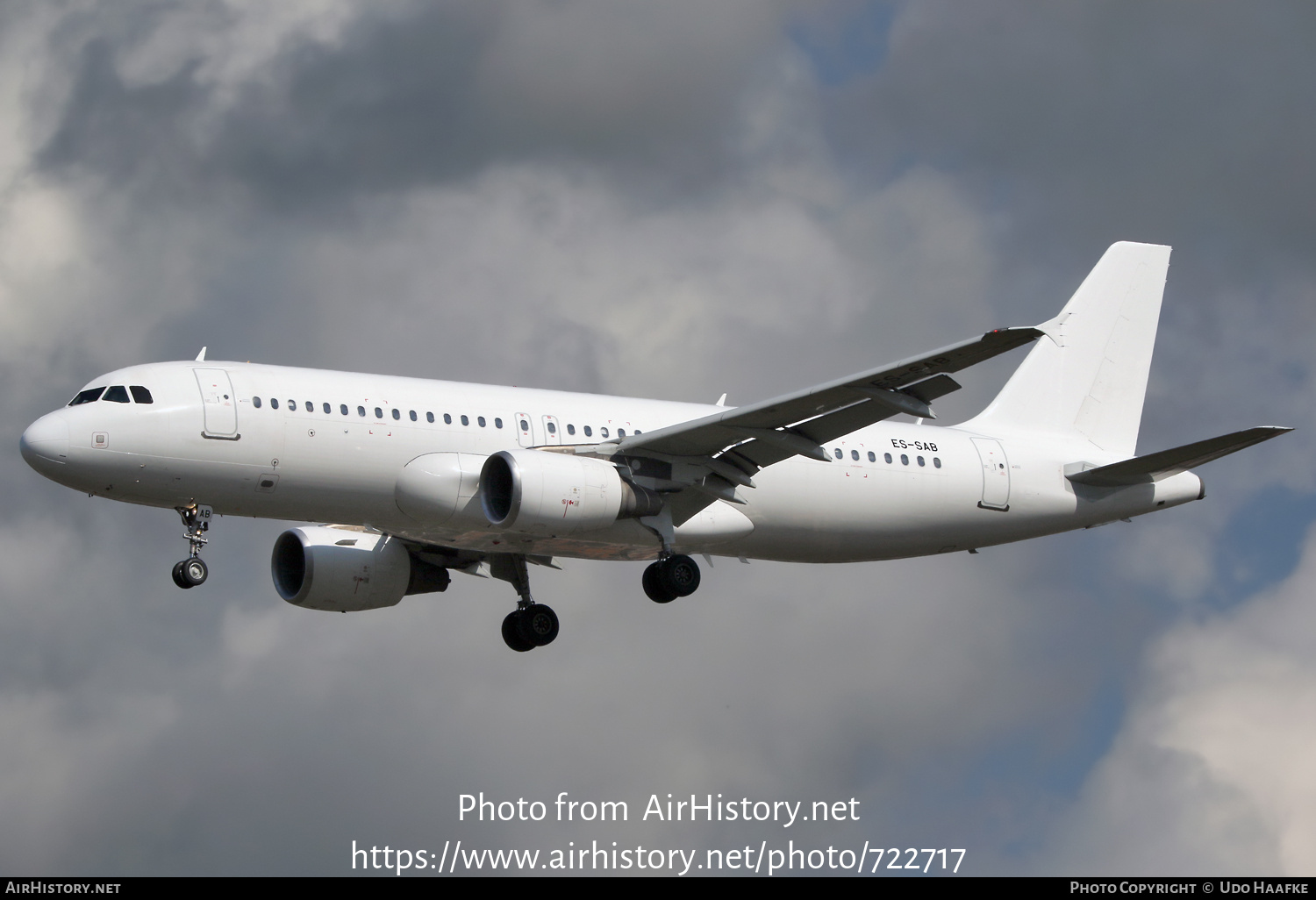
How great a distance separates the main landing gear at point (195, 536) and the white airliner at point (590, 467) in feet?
0.14

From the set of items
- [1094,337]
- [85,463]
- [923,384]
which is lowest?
[85,463]

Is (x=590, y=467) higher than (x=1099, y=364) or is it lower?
lower

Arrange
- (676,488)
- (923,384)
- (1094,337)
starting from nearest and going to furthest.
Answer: (923,384) → (676,488) → (1094,337)

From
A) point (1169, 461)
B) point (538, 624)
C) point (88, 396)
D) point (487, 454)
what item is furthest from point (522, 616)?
point (1169, 461)

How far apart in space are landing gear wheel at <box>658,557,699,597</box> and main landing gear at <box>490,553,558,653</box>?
5297mm

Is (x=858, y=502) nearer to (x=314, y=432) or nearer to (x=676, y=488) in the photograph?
(x=676, y=488)

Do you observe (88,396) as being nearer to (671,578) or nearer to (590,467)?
(590,467)

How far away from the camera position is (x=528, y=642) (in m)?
45.8

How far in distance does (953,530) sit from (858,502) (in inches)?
119

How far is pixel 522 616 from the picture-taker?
45.7 metres

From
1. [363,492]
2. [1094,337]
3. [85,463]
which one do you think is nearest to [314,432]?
[363,492]

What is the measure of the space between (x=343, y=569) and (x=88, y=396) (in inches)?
357

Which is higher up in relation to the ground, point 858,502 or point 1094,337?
point 1094,337

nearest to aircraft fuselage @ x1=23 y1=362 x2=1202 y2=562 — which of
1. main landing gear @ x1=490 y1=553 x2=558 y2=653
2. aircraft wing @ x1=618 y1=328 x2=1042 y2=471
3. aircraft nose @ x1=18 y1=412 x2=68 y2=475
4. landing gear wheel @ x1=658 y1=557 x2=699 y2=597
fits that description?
aircraft nose @ x1=18 y1=412 x2=68 y2=475
